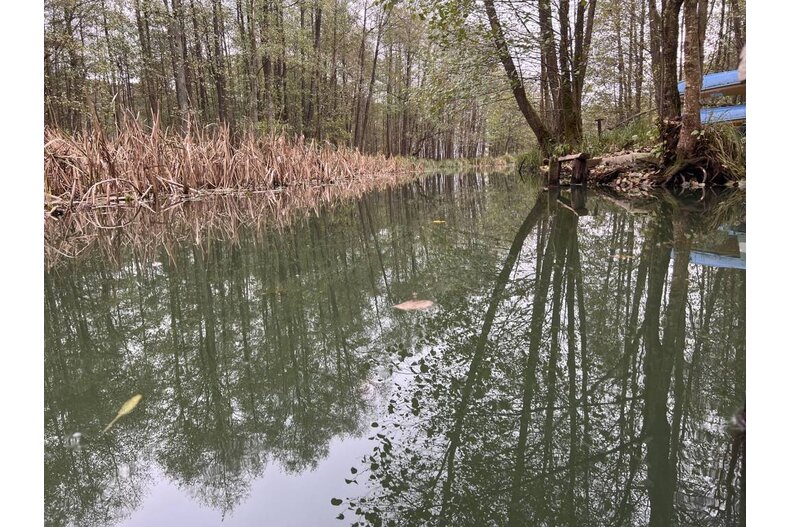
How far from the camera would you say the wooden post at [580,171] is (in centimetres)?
540

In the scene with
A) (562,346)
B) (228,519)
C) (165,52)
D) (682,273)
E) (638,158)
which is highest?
(165,52)

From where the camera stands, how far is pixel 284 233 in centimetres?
260

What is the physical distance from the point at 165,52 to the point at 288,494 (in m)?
12.9

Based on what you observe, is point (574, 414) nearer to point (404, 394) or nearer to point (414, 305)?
point (404, 394)

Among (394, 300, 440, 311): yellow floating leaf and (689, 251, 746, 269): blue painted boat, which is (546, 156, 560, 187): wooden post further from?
(394, 300, 440, 311): yellow floating leaf

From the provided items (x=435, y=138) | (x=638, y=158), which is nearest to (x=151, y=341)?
(x=638, y=158)

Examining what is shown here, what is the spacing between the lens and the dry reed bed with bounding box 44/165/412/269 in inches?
84.4

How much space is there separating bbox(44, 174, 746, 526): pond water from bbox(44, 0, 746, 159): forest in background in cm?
281

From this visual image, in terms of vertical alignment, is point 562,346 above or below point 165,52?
below

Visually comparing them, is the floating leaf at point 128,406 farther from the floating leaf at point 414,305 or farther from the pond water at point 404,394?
the floating leaf at point 414,305

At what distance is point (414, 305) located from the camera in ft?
4.40

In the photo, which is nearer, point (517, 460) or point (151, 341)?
point (517, 460)

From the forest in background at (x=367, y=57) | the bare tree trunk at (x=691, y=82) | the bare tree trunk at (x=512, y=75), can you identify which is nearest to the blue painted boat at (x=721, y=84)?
the forest in background at (x=367, y=57)

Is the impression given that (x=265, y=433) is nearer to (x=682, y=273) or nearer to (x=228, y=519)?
(x=228, y=519)
